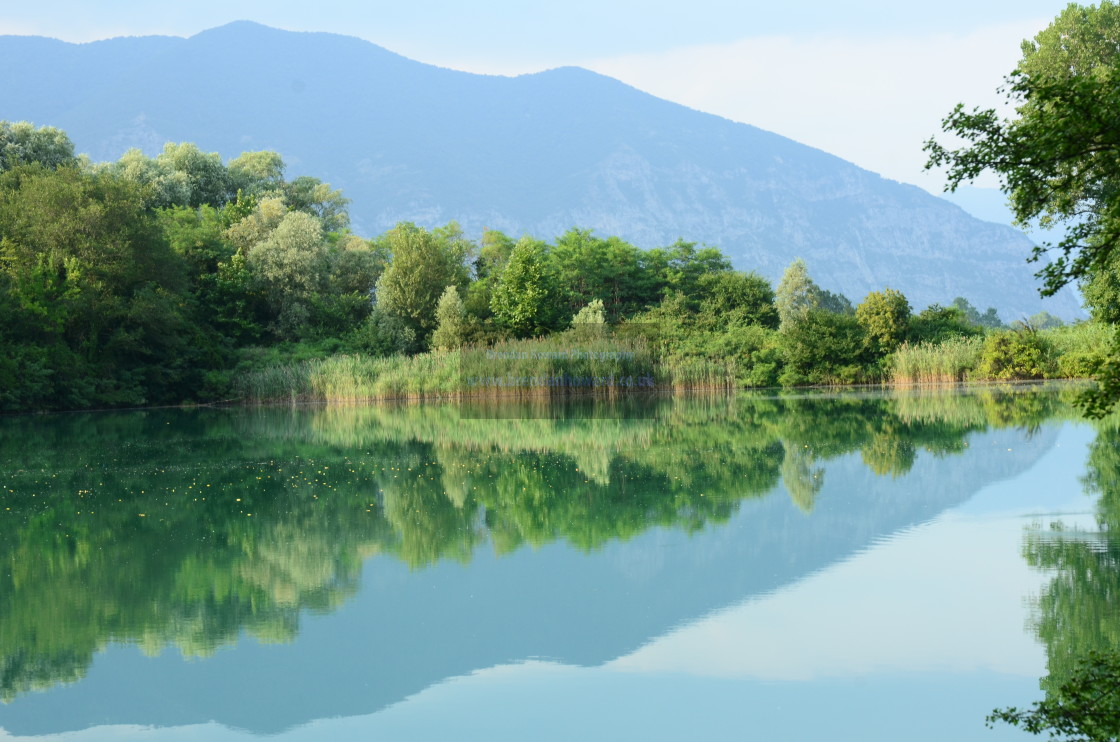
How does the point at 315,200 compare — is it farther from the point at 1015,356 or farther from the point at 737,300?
the point at 1015,356

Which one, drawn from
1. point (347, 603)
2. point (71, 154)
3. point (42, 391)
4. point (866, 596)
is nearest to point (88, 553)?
point (347, 603)

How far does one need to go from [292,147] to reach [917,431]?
179 meters

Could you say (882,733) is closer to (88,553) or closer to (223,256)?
(88,553)

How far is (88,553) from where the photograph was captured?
944cm

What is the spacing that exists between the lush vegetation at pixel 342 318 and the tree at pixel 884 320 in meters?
0.07

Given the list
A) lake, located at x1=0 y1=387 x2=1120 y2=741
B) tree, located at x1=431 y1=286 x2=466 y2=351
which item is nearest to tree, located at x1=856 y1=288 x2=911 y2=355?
tree, located at x1=431 y1=286 x2=466 y2=351

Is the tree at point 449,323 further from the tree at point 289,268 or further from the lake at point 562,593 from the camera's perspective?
the lake at point 562,593

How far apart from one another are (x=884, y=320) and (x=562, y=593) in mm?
29538

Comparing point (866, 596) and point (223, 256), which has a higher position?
point (223, 256)

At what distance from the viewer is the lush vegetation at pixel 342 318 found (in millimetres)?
31469

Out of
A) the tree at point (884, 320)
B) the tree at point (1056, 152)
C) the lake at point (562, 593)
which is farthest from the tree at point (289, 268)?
the tree at point (1056, 152)

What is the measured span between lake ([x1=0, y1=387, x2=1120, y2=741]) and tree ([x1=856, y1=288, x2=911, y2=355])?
1947 centimetres

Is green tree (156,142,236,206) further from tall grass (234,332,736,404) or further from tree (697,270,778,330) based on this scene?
tree (697,270,778,330)

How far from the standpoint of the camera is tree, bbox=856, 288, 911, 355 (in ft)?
115
